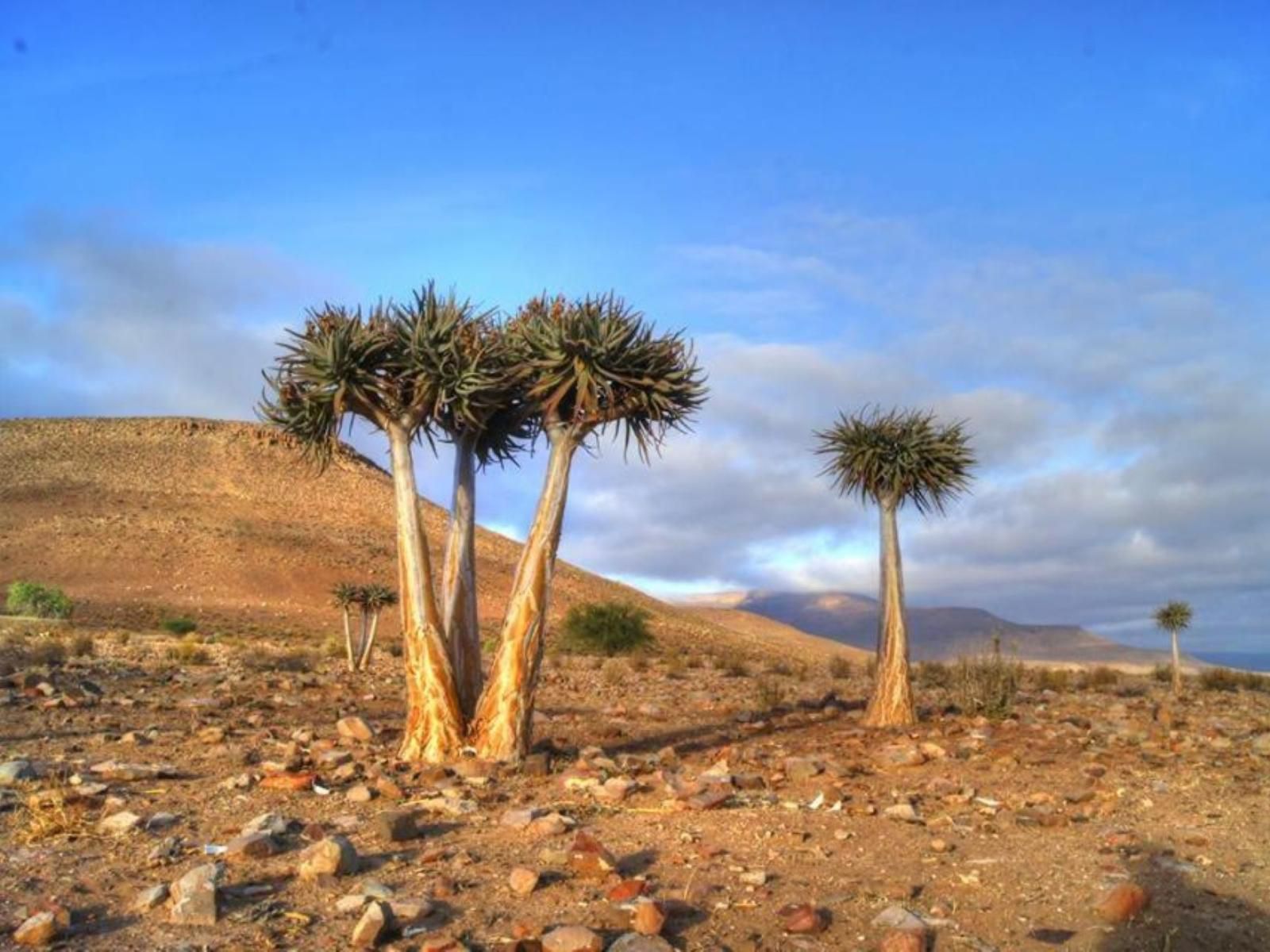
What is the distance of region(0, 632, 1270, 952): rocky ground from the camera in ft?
22.1

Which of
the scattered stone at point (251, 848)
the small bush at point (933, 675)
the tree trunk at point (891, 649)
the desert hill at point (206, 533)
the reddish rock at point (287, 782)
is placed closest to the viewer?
the scattered stone at point (251, 848)

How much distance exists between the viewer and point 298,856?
798cm

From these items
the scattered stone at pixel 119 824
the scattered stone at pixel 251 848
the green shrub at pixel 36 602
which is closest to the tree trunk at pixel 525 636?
the scattered stone at pixel 119 824

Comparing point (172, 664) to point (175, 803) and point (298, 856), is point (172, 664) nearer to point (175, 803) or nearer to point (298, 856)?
point (175, 803)

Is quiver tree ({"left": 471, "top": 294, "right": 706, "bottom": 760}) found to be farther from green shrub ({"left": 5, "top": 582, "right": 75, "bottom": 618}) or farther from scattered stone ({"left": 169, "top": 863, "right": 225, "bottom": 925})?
green shrub ({"left": 5, "top": 582, "right": 75, "bottom": 618})

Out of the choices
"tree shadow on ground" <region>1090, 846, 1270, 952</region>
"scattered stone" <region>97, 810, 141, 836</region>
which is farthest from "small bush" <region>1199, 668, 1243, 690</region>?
"scattered stone" <region>97, 810, 141, 836</region>

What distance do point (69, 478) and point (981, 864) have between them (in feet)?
308

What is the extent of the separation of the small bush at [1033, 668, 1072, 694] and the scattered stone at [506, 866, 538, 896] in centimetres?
2025

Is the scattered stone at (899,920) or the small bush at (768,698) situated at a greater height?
the small bush at (768,698)

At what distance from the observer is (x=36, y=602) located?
155ft

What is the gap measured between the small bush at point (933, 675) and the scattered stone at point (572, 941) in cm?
1989

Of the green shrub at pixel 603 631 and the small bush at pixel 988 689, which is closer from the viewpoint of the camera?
the small bush at pixel 988 689

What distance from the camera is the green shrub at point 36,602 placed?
4653cm

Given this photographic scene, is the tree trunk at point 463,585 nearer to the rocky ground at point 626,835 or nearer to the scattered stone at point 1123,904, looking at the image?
the rocky ground at point 626,835
